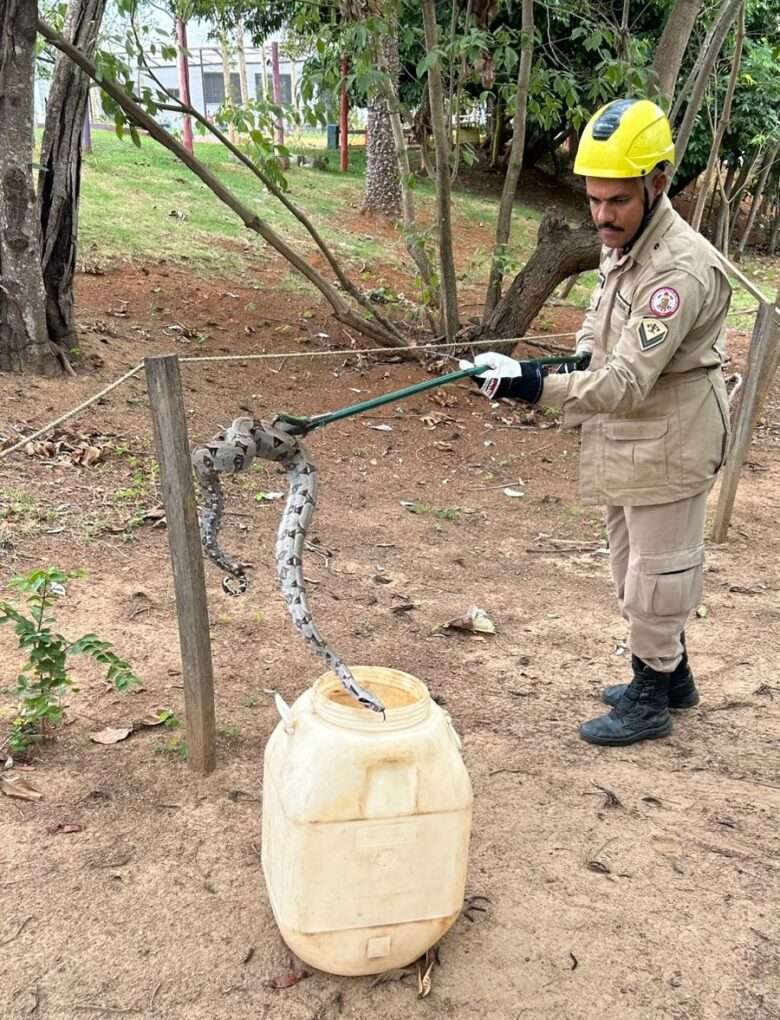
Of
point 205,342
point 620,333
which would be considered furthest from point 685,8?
point 620,333

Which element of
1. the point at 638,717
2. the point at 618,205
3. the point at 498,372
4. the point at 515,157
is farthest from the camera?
the point at 515,157

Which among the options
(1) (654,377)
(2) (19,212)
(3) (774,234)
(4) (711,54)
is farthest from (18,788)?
(3) (774,234)

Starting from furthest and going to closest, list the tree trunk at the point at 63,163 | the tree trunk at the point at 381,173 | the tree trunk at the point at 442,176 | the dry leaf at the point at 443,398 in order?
1. the tree trunk at the point at 381,173
2. the dry leaf at the point at 443,398
3. the tree trunk at the point at 442,176
4. the tree trunk at the point at 63,163

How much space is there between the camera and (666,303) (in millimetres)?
2574

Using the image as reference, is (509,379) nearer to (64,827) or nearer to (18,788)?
(64,827)

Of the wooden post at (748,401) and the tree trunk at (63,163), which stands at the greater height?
the tree trunk at (63,163)

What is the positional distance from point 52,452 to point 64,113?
2324 mm

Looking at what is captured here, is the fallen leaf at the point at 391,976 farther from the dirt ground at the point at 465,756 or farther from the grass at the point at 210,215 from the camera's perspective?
the grass at the point at 210,215

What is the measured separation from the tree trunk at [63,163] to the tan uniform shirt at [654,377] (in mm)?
4225

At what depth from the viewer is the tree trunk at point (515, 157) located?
6.39 m

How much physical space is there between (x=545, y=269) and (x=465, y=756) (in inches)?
203

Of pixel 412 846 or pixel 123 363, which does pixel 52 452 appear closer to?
pixel 123 363

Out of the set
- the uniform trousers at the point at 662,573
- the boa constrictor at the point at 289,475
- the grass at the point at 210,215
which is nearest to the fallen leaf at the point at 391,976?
the boa constrictor at the point at 289,475

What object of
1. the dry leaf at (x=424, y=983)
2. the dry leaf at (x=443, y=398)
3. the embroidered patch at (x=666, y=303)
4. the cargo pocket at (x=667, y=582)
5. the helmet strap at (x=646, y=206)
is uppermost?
the helmet strap at (x=646, y=206)
